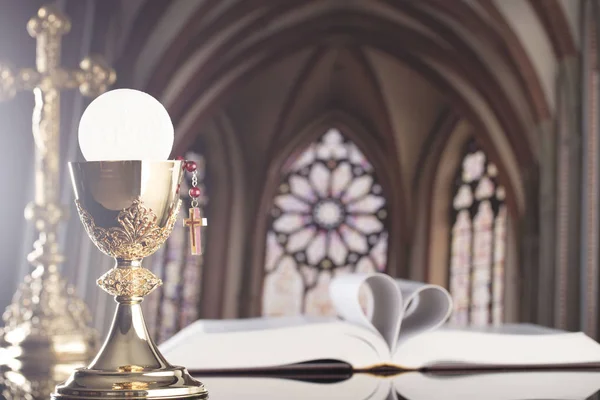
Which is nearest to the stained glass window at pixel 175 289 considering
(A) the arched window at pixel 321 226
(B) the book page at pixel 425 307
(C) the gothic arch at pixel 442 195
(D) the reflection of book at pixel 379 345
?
(A) the arched window at pixel 321 226

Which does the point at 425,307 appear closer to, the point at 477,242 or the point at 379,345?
the point at 379,345

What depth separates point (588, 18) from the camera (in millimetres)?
8531

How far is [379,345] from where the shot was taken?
5.36 feet

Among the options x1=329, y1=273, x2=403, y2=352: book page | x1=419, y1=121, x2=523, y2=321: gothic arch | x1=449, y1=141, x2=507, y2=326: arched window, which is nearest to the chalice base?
x1=329, y1=273, x2=403, y2=352: book page

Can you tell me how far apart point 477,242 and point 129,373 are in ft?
42.4

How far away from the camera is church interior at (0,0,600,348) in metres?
8.24

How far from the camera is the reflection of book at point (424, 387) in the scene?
1251mm

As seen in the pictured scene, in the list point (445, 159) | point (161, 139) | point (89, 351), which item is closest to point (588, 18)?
point (445, 159)

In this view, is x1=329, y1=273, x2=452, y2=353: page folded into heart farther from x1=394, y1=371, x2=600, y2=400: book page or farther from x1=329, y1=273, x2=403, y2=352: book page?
x1=394, y1=371, x2=600, y2=400: book page

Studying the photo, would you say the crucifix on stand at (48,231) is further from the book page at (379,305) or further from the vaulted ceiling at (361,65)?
the vaulted ceiling at (361,65)

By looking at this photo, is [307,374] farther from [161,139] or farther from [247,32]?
[247,32]

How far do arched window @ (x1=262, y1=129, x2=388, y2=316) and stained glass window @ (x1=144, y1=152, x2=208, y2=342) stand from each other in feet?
4.17

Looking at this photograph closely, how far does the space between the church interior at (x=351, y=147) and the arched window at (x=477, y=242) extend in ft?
0.10

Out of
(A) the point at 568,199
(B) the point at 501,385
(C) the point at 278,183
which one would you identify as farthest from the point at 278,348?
(C) the point at 278,183
